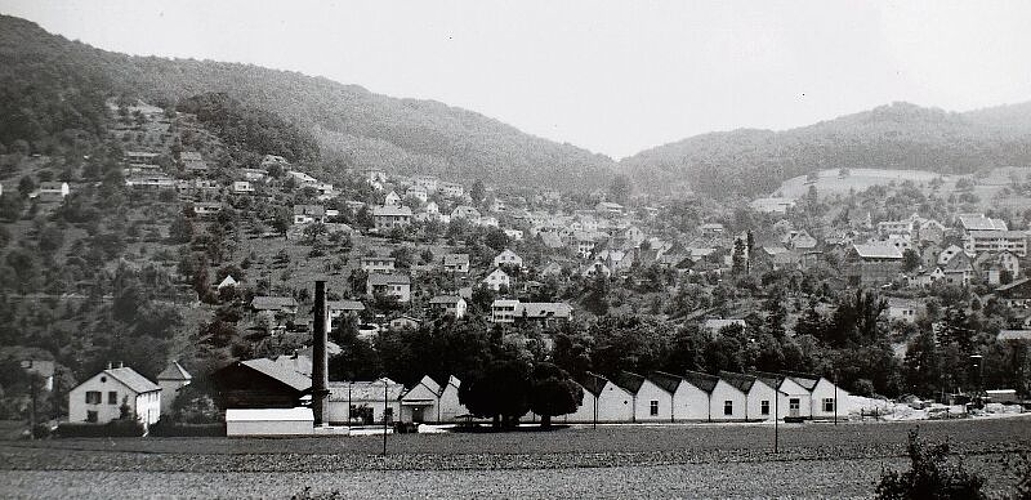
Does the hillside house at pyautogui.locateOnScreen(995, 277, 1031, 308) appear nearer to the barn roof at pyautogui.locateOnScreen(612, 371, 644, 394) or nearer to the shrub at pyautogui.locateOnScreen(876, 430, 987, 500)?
the barn roof at pyautogui.locateOnScreen(612, 371, 644, 394)

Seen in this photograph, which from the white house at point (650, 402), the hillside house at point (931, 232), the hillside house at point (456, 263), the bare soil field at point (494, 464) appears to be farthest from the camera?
the hillside house at point (931, 232)

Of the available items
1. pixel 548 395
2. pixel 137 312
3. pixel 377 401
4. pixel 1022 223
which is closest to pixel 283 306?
pixel 137 312

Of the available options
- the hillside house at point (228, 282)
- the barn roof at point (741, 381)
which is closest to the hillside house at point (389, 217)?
the hillside house at point (228, 282)

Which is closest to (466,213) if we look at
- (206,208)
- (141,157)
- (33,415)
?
(206,208)

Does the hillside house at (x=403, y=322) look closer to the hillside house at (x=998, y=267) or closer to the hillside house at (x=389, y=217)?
the hillside house at (x=389, y=217)

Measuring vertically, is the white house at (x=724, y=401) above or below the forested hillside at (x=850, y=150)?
below

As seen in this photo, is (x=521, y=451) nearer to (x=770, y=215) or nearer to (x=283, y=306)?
(x=283, y=306)
